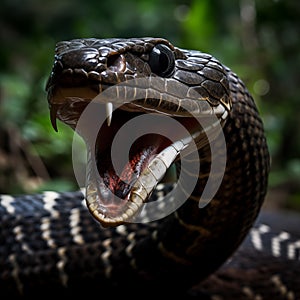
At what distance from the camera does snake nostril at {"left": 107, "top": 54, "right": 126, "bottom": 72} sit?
1.83m

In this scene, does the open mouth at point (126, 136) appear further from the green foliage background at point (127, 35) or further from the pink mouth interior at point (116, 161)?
the green foliage background at point (127, 35)

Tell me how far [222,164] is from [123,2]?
4697 millimetres

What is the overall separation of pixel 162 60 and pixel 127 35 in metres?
4.31

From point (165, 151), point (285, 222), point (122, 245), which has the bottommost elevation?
point (285, 222)

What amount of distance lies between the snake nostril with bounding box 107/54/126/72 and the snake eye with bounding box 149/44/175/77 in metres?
0.15

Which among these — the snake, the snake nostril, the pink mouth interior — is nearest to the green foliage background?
the snake

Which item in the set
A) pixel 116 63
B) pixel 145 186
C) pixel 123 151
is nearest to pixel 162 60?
pixel 116 63

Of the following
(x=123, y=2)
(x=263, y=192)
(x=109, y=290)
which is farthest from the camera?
(x=123, y=2)

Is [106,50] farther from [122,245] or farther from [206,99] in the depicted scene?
[122,245]

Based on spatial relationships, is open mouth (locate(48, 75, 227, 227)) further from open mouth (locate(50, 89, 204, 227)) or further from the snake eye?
the snake eye

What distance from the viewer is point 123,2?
6633 mm

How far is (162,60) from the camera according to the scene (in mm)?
2045

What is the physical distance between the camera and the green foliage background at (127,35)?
5414mm

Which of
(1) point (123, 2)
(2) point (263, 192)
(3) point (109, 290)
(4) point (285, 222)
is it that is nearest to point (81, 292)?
(3) point (109, 290)
